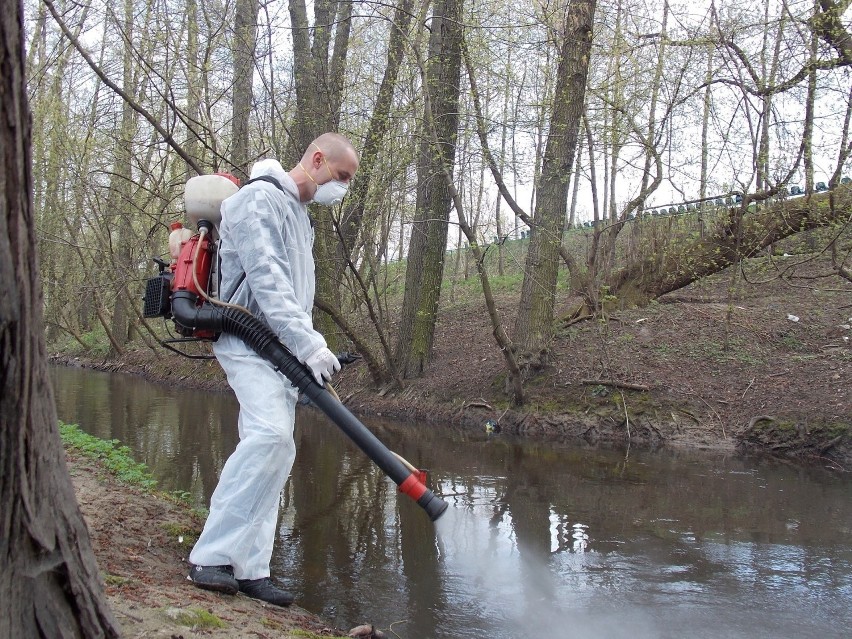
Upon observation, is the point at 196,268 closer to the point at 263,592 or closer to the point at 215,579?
the point at 215,579

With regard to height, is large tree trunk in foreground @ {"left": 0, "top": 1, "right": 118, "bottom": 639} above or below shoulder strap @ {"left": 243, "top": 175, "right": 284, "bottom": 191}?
below

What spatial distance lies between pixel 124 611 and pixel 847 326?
12.0 meters

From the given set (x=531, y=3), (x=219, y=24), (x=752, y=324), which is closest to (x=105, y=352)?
(x=219, y=24)

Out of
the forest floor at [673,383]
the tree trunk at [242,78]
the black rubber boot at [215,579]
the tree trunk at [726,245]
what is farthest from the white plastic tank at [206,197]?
the tree trunk at [726,245]

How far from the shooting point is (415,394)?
13.1 m

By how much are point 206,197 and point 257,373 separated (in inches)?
43.7

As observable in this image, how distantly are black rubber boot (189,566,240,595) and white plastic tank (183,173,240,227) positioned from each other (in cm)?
193

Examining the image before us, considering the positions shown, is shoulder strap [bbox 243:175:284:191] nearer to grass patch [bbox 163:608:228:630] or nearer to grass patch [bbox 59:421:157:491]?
grass patch [bbox 163:608:228:630]

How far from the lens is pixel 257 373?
3.86 m

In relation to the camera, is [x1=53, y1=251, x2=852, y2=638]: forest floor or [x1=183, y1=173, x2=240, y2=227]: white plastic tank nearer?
[x1=183, y1=173, x2=240, y2=227]: white plastic tank

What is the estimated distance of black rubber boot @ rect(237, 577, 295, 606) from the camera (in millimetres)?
3738

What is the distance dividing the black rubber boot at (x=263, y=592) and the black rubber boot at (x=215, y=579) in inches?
3.0

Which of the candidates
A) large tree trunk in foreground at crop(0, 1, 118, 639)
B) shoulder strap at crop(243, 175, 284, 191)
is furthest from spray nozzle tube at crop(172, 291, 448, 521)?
large tree trunk in foreground at crop(0, 1, 118, 639)

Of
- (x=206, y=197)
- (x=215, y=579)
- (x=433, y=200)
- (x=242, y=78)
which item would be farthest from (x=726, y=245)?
(x=215, y=579)
